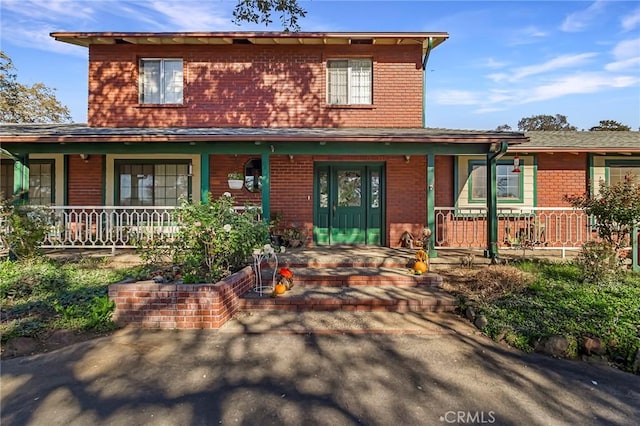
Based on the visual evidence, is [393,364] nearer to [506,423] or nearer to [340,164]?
[506,423]

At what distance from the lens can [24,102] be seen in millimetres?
26391

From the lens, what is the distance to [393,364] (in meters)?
3.94

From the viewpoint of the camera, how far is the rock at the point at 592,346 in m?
4.23

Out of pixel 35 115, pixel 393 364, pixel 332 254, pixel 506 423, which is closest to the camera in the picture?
pixel 506 423

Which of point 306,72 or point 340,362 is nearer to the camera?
point 340,362

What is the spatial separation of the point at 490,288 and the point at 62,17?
13.3 meters

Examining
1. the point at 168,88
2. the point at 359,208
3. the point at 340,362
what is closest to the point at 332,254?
the point at 359,208

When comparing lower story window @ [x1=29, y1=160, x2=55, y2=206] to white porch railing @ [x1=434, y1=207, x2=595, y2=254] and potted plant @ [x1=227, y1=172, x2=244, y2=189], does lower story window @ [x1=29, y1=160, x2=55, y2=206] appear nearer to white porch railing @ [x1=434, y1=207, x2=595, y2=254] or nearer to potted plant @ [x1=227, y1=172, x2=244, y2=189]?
potted plant @ [x1=227, y1=172, x2=244, y2=189]

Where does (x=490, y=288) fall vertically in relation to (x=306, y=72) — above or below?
below

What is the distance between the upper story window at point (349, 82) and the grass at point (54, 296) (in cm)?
699

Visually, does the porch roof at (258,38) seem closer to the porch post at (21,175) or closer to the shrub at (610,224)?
the porch post at (21,175)

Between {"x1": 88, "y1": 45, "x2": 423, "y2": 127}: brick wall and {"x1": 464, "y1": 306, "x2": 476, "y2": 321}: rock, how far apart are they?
6386mm

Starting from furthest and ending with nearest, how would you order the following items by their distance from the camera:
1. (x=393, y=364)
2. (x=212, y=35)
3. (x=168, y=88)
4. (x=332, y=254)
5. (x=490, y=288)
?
1. (x=168, y=88)
2. (x=212, y=35)
3. (x=332, y=254)
4. (x=490, y=288)
5. (x=393, y=364)

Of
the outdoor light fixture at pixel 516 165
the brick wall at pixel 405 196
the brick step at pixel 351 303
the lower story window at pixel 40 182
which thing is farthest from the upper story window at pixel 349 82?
the lower story window at pixel 40 182
